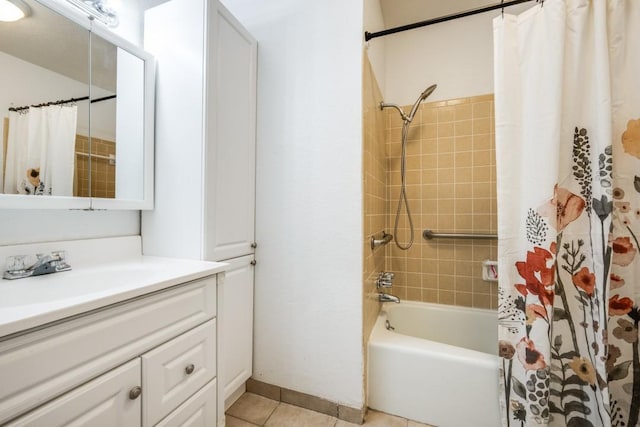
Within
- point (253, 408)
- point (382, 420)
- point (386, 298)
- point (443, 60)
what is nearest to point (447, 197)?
point (386, 298)

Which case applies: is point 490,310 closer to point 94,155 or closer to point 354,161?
point 354,161

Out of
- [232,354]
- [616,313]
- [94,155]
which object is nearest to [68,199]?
[94,155]

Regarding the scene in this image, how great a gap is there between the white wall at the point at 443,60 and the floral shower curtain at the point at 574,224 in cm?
78

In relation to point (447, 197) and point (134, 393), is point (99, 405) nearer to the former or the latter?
point (134, 393)

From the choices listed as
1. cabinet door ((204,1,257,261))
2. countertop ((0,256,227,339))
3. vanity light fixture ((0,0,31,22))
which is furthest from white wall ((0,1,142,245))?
cabinet door ((204,1,257,261))

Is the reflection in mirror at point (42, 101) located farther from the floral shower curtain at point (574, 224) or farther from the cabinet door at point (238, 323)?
the floral shower curtain at point (574, 224)

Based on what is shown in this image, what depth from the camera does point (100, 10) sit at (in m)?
1.16

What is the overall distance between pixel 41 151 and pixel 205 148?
1.88 ft

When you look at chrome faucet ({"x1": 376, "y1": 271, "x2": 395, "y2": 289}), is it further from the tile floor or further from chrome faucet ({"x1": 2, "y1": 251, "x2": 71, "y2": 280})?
chrome faucet ({"x1": 2, "y1": 251, "x2": 71, "y2": 280})

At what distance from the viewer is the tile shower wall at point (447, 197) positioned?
72.1 inches

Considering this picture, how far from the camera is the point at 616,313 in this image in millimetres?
1042

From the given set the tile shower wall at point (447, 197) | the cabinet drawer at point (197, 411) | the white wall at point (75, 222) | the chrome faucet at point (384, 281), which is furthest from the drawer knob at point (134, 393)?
the tile shower wall at point (447, 197)

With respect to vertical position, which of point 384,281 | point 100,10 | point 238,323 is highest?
point 100,10

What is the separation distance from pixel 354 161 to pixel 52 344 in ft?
3.95
